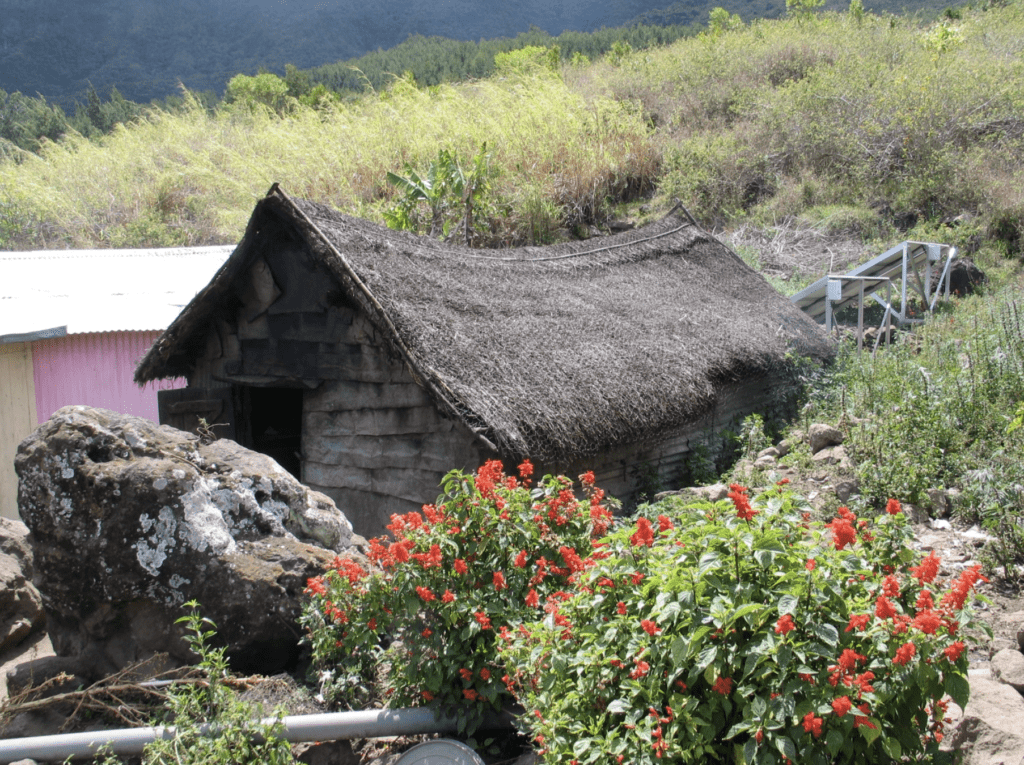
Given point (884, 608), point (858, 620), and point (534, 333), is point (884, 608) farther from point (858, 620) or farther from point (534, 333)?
point (534, 333)

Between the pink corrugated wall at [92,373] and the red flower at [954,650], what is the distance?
937 centimetres

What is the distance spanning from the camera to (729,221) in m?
17.6

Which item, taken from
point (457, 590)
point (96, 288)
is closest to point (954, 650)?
point (457, 590)

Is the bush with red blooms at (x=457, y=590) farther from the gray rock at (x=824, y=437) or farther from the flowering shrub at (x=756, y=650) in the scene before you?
the gray rock at (x=824, y=437)

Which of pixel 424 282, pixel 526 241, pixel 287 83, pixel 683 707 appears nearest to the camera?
pixel 683 707

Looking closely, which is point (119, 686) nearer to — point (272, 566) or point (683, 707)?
point (272, 566)

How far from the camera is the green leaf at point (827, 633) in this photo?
2.27m

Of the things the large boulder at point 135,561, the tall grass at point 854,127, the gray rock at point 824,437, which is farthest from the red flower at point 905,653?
the tall grass at point 854,127

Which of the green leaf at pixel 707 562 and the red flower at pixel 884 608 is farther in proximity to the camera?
the green leaf at pixel 707 562

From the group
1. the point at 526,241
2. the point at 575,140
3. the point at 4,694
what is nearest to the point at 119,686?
the point at 4,694

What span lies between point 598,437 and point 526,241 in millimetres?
10629

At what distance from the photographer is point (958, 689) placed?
2.23 meters

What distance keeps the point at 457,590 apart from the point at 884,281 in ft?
34.2

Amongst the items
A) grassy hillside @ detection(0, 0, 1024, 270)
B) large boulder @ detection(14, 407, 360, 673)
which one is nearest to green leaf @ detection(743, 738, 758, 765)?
large boulder @ detection(14, 407, 360, 673)
